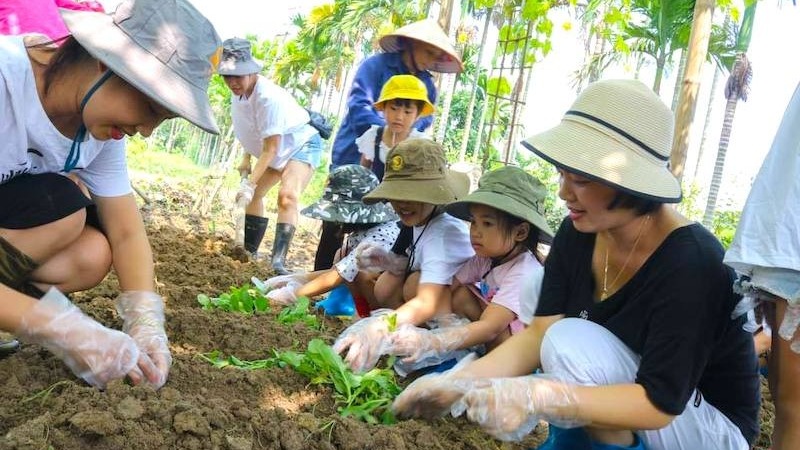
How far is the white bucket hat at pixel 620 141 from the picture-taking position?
1.45m

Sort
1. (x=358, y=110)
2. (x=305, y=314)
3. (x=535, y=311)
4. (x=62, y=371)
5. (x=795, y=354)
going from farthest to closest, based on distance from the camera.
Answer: (x=358, y=110)
(x=305, y=314)
(x=535, y=311)
(x=62, y=371)
(x=795, y=354)

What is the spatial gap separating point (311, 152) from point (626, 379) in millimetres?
3476

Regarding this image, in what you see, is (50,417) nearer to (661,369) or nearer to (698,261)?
(661,369)

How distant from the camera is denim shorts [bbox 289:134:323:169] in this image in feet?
15.3

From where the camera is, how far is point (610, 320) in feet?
5.39

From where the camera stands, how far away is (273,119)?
4.42 meters

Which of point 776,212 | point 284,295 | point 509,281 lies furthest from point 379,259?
point 776,212

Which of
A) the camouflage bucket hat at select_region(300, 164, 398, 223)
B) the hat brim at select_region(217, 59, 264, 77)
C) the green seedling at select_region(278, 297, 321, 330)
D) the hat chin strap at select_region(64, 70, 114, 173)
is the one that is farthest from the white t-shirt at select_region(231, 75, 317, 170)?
the hat chin strap at select_region(64, 70, 114, 173)

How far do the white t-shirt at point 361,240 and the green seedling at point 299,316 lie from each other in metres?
0.21

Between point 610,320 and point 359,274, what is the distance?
1443mm

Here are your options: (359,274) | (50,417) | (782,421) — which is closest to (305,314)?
(359,274)

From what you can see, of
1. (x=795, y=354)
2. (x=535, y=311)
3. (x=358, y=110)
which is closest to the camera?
(x=795, y=354)

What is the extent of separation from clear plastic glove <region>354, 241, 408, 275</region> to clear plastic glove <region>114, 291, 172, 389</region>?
3.27ft

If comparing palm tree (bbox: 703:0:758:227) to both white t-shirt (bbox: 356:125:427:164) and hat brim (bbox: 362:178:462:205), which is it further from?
hat brim (bbox: 362:178:462:205)
